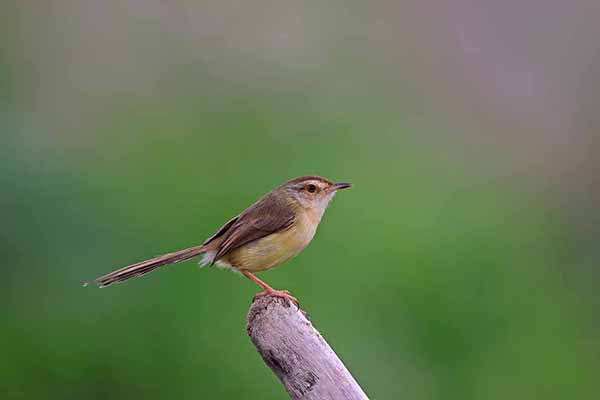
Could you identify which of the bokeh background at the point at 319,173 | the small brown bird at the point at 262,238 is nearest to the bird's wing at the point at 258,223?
the small brown bird at the point at 262,238

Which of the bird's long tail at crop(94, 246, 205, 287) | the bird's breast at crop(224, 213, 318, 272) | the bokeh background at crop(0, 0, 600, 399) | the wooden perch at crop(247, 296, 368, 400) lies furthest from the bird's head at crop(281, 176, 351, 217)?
the bokeh background at crop(0, 0, 600, 399)

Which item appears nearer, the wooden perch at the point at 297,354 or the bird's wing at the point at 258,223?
the wooden perch at the point at 297,354

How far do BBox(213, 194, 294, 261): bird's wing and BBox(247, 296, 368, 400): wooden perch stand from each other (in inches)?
29.0

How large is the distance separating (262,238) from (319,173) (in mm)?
3847

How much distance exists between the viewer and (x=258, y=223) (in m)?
5.27

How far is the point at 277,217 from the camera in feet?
17.3

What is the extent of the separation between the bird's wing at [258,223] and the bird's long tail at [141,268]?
159 millimetres

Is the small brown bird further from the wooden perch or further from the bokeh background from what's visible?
the bokeh background

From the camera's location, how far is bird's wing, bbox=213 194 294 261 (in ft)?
17.1

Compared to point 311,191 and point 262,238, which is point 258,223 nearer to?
point 262,238

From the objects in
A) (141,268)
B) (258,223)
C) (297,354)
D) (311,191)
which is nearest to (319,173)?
(311,191)

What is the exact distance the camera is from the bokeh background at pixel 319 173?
716 cm

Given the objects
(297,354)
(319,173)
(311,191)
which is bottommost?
(297,354)

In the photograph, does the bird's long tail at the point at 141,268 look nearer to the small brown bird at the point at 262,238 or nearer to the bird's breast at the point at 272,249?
the small brown bird at the point at 262,238
